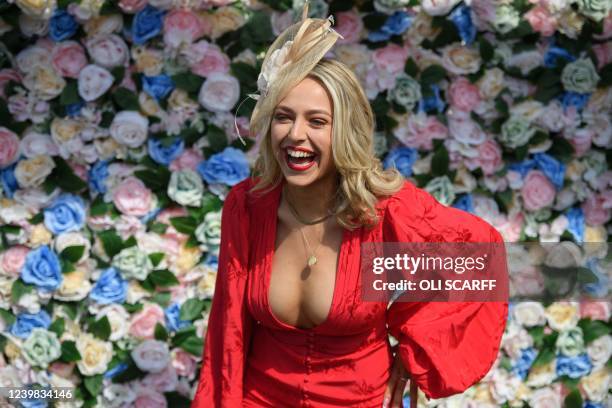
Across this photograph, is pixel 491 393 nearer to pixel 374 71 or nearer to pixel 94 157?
pixel 374 71

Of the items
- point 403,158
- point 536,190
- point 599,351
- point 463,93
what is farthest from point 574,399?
point 463,93

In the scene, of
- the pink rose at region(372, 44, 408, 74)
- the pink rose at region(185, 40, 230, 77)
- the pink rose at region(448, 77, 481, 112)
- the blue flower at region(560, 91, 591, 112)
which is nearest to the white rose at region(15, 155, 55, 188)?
the pink rose at region(185, 40, 230, 77)

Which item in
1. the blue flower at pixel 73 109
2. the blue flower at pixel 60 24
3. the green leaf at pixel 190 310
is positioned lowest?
the green leaf at pixel 190 310

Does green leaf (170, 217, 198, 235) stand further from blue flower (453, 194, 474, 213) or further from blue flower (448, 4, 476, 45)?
blue flower (448, 4, 476, 45)

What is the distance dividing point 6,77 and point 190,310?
1124 millimetres

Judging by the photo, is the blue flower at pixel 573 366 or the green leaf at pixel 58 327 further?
the blue flower at pixel 573 366

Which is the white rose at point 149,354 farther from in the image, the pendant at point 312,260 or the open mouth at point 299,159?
the open mouth at point 299,159

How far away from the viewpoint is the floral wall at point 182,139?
315 centimetres

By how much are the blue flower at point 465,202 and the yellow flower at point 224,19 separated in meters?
1.09

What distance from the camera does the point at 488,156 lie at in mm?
3279

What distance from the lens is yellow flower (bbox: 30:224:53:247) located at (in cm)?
318

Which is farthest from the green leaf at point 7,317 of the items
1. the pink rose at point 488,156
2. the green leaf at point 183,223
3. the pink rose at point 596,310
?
the pink rose at point 596,310

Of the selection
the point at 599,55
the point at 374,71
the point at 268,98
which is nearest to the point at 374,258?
the point at 268,98

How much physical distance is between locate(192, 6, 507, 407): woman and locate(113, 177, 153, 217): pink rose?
0.90 meters
